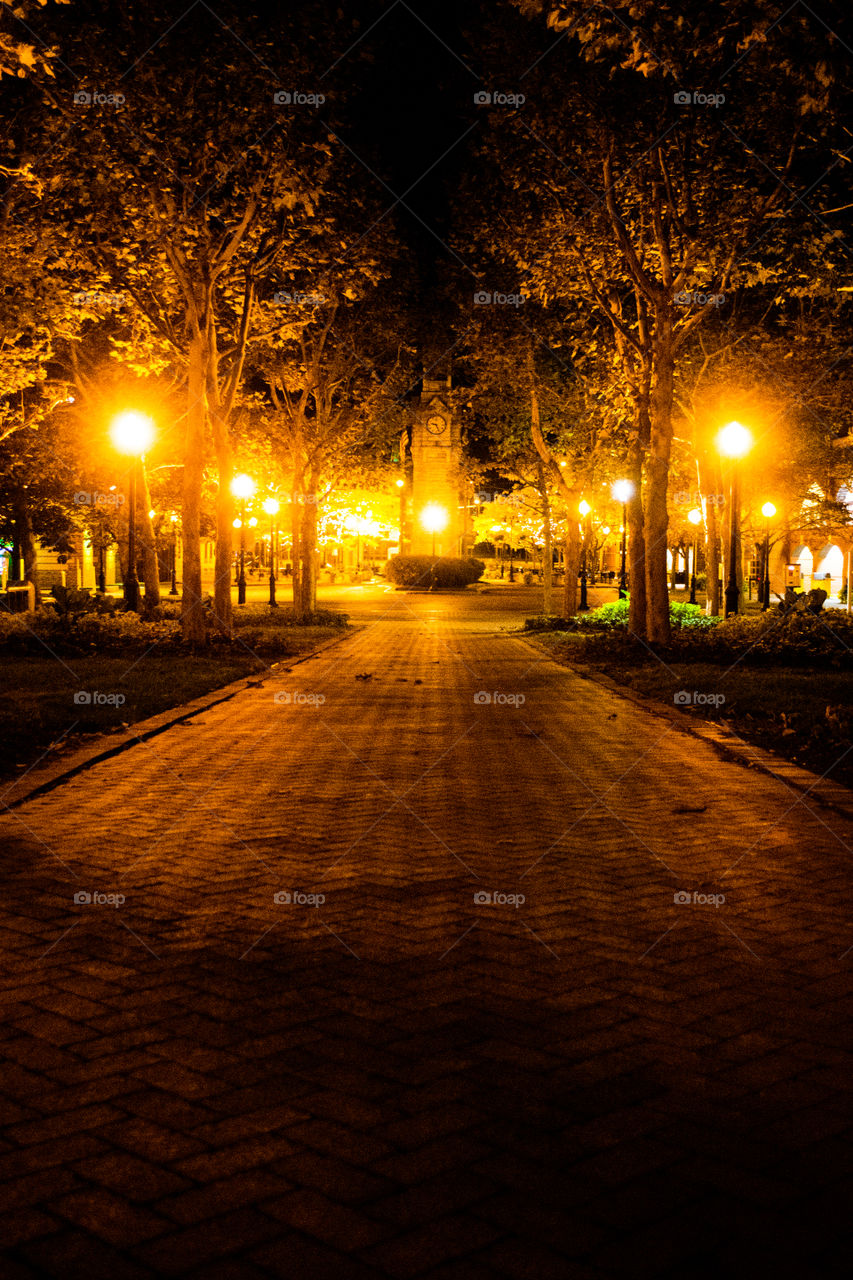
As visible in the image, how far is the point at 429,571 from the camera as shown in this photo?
57.9 meters

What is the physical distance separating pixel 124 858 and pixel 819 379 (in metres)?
27.7

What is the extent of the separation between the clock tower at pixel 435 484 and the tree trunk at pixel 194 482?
41557 mm

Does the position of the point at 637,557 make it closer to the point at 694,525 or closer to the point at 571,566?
the point at 571,566

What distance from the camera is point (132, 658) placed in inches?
761

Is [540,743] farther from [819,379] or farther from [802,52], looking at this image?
[819,379]

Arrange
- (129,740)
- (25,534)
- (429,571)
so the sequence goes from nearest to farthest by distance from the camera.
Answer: (129,740), (25,534), (429,571)

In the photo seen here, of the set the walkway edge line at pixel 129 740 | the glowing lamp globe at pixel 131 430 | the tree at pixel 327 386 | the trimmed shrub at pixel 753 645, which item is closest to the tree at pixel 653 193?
the trimmed shrub at pixel 753 645

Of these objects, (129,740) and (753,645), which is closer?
(129,740)

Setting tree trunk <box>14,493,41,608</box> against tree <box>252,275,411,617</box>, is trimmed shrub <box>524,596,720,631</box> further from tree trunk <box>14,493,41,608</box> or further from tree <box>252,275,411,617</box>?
tree trunk <box>14,493,41,608</box>

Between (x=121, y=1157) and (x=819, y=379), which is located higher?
(x=819, y=379)

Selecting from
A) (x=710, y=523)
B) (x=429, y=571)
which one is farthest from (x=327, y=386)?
(x=429, y=571)

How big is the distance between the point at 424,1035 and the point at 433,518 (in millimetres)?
60162

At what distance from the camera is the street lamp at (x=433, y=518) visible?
63.6m

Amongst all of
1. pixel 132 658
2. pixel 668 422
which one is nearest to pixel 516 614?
pixel 668 422
